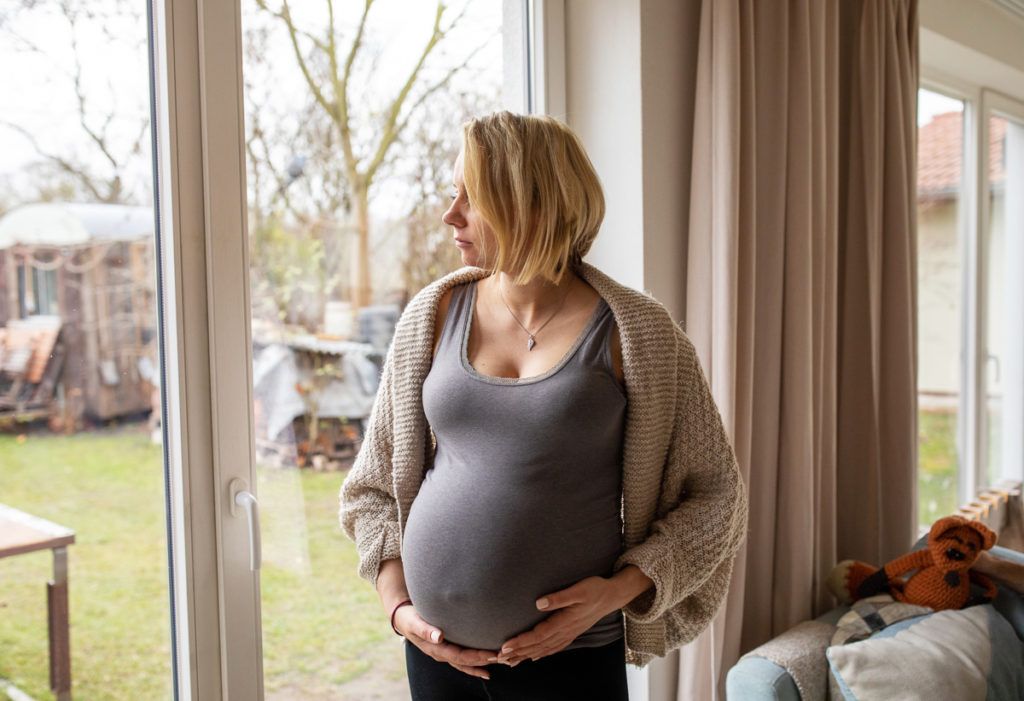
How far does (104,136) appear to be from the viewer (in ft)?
3.89

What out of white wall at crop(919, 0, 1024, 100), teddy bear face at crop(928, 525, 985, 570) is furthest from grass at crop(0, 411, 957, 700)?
white wall at crop(919, 0, 1024, 100)

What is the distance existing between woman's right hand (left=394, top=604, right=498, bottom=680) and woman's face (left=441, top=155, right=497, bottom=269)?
20.1 inches

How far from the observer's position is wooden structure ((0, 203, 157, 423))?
1099 mm

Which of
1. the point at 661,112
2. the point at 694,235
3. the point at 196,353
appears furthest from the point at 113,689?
the point at 661,112

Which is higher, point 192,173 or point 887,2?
point 887,2

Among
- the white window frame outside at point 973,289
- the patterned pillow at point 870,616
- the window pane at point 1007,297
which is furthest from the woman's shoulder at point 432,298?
the window pane at point 1007,297

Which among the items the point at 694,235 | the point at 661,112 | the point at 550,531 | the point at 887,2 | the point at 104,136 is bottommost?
the point at 550,531

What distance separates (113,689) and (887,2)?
2358 millimetres

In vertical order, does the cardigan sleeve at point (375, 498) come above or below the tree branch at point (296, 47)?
below

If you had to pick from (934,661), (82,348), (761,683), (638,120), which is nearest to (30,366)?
(82,348)

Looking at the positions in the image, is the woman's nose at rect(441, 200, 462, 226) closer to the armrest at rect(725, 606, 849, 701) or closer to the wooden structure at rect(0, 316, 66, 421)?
the wooden structure at rect(0, 316, 66, 421)

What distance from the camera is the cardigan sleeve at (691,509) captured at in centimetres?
108

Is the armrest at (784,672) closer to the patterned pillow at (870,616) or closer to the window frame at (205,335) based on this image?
the patterned pillow at (870,616)

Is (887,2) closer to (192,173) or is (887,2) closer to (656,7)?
(656,7)
